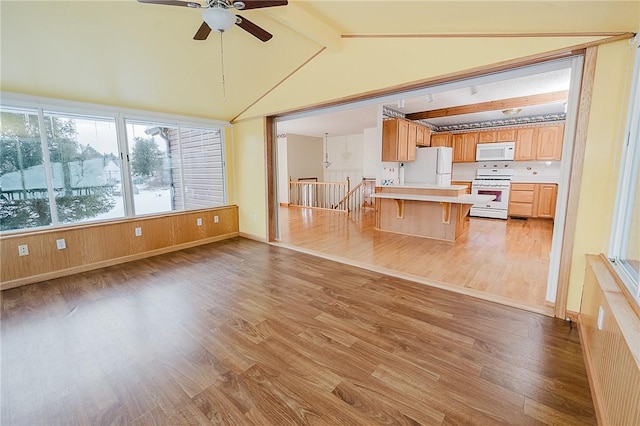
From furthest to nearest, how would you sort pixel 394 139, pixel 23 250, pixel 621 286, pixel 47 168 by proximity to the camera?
pixel 394 139 → pixel 47 168 → pixel 23 250 → pixel 621 286

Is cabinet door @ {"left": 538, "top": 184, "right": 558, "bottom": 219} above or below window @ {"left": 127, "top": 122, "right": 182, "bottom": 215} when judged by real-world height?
below

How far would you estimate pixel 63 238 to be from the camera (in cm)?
342

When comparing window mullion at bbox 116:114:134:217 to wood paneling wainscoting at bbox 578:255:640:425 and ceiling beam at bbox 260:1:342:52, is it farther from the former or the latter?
wood paneling wainscoting at bbox 578:255:640:425

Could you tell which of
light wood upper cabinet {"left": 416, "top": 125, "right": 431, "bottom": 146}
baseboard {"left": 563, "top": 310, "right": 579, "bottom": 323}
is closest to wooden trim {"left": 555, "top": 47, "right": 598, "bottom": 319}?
baseboard {"left": 563, "top": 310, "right": 579, "bottom": 323}

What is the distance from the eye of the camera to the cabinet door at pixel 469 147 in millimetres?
7312

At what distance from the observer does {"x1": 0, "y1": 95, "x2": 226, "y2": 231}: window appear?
315 cm

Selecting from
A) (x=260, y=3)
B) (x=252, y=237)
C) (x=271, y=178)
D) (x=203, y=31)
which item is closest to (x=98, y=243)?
(x=252, y=237)

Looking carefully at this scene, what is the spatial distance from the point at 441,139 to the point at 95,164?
7745mm

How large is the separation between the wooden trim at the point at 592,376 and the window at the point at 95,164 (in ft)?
16.9

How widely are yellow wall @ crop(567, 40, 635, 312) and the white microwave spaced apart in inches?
214

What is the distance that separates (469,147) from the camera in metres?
7.40

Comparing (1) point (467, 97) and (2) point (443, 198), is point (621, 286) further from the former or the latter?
(1) point (467, 97)

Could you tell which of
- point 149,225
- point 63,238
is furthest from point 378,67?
point 63,238

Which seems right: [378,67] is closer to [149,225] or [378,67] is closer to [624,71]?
[624,71]
